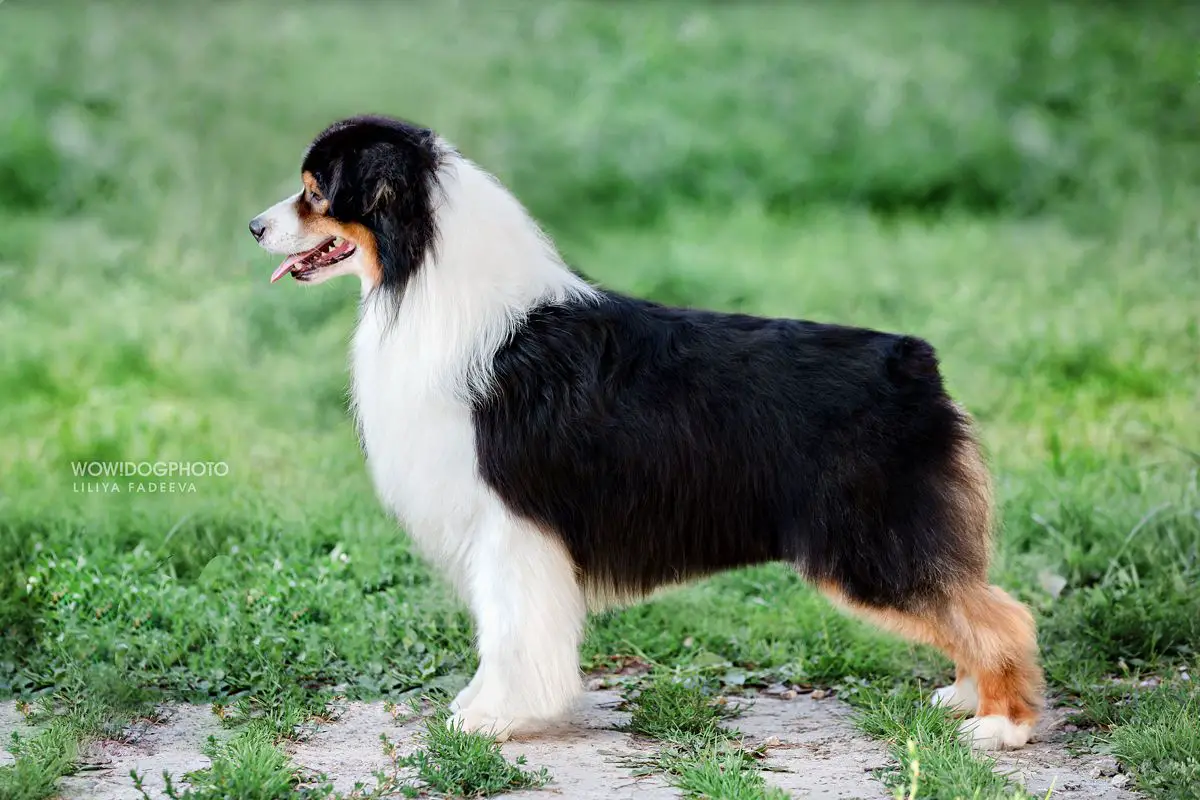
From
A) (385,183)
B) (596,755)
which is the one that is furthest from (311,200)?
(596,755)

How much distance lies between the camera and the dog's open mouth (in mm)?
3969

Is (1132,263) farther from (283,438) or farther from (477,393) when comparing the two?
(477,393)

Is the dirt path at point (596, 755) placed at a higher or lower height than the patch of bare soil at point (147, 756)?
lower

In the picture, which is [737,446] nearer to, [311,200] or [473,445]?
[473,445]

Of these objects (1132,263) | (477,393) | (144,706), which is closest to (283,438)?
(144,706)

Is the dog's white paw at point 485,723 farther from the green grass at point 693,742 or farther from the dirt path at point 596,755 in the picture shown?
the green grass at point 693,742

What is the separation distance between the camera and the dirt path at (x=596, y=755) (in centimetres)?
364

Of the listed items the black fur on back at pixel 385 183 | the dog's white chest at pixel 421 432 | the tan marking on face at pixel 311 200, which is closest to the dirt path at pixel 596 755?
the dog's white chest at pixel 421 432

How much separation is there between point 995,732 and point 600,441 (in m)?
1.43

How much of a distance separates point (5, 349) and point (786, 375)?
5065 millimetres

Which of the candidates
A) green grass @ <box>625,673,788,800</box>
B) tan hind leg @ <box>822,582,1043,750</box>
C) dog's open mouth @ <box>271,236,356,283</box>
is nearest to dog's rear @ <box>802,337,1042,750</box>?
tan hind leg @ <box>822,582,1043,750</box>

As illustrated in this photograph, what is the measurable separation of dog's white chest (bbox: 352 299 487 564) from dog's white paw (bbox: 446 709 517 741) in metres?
0.48

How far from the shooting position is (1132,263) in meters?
8.95

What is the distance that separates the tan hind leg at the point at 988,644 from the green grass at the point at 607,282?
0.24m
